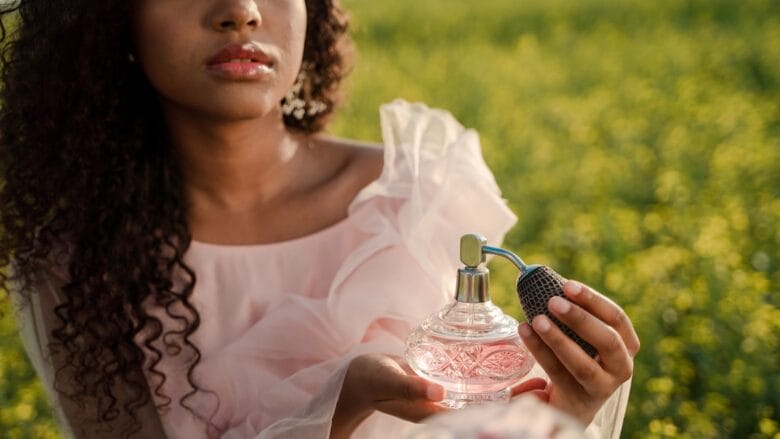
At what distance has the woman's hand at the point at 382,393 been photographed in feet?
6.93

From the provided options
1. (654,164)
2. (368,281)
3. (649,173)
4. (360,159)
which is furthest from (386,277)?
(654,164)

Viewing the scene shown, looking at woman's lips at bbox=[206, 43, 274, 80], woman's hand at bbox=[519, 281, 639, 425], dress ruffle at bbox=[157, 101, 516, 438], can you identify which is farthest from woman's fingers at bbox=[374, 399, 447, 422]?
woman's lips at bbox=[206, 43, 274, 80]

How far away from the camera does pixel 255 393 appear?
9.84ft

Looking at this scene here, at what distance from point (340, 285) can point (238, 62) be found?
0.68m

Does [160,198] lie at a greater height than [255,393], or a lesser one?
greater

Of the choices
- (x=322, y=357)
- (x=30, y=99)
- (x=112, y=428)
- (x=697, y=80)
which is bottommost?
(x=112, y=428)

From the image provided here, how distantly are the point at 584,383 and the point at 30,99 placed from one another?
1.88m

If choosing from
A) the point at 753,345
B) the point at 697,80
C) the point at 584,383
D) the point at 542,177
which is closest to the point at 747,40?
the point at 697,80

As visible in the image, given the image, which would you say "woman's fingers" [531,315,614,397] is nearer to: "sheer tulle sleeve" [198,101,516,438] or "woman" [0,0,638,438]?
"sheer tulle sleeve" [198,101,516,438]

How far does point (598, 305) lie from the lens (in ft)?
6.52

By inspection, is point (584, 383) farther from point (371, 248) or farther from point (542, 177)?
point (542, 177)

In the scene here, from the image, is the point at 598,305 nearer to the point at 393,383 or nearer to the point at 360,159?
the point at 393,383

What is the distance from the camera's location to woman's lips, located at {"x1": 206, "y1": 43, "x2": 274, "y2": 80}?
107 inches

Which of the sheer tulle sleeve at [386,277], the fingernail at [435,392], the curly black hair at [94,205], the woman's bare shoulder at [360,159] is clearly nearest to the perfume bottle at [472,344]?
the fingernail at [435,392]
